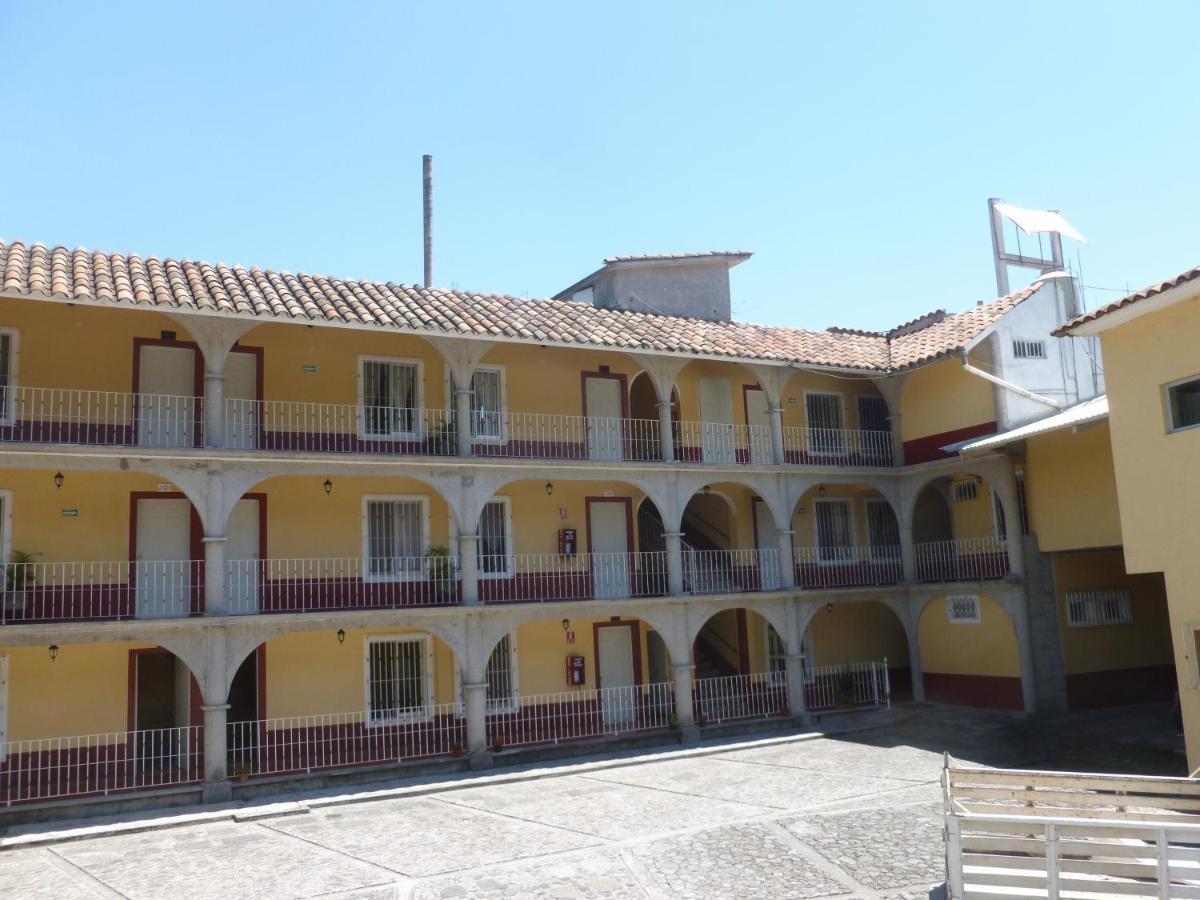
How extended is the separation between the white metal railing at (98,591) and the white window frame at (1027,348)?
58.6 ft

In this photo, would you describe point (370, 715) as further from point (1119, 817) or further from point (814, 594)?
point (1119, 817)

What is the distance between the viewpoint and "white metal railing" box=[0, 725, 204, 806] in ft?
54.9

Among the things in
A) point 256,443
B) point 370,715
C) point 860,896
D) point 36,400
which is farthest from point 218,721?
point 860,896

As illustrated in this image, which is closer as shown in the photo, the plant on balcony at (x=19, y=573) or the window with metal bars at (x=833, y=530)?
the plant on balcony at (x=19, y=573)

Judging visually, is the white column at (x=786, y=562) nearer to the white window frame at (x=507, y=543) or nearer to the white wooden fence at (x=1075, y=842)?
the white window frame at (x=507, y=543)

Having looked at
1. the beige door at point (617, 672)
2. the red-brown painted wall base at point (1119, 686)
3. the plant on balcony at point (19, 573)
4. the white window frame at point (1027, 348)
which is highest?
the white window frame at point (1027, 348)

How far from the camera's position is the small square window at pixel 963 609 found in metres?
23.5

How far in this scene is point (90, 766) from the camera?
58.6 feet

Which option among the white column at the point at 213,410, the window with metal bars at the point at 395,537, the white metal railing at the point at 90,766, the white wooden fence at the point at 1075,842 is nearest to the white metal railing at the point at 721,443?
the window with metal bars at the point at 395,537

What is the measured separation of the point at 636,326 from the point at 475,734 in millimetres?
9314

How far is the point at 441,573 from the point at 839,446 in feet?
34.7

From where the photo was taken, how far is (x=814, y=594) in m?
23.4

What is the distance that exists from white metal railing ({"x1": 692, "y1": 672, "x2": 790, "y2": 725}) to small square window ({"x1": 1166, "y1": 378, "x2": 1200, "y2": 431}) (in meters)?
10.3

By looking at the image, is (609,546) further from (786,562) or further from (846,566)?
(846,566)
